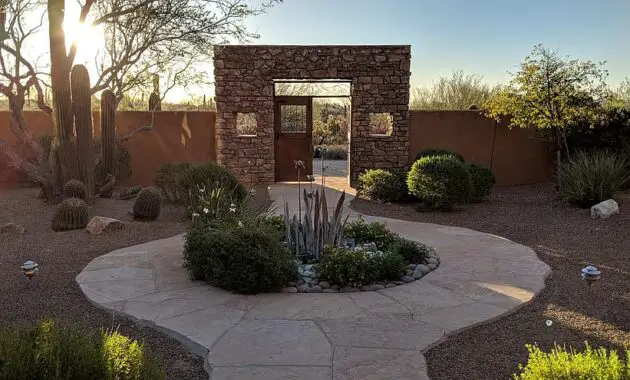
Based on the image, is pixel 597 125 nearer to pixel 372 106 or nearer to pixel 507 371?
pixel 372 106

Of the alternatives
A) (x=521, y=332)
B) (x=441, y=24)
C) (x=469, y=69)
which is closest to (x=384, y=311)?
(x=521, y=332)

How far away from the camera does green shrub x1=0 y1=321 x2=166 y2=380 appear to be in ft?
6.99

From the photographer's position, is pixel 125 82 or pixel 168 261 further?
pixel 125 82

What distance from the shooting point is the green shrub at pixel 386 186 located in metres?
10.4

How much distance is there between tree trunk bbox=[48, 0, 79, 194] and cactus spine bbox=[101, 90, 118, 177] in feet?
3.29

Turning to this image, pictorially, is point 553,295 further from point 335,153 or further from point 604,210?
point 335,153

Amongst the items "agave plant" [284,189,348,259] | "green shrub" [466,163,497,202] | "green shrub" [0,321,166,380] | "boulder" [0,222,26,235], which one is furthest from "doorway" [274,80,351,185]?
"green shrub" [0,321,166,380]

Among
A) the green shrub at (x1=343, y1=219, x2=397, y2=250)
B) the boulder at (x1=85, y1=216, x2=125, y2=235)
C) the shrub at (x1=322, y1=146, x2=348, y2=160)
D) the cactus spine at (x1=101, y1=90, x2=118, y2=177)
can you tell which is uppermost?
the cactus spine at (x1=101, y1=90, x2=118, y2=177)

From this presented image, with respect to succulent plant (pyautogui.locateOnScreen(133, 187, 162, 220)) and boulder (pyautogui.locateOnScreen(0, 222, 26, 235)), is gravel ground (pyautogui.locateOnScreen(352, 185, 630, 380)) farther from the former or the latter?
boulder (pyautogui.locateOnScreen(0, 222, 26, 235))

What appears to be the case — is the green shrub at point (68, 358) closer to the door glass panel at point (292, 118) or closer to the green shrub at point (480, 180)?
the green shrub at point (480, 180)

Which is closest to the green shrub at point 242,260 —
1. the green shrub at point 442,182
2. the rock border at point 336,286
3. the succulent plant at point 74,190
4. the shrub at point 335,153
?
the rock border at point 336,286

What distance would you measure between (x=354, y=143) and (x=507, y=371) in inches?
389

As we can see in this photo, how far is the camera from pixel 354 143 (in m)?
12.9

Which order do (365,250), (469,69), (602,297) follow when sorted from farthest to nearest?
1. (469,69)
2. (365,250)
3. (602,297)
